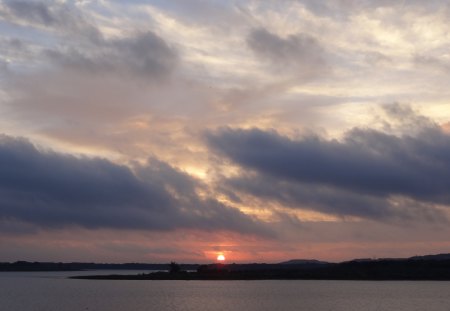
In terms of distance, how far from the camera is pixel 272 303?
107m

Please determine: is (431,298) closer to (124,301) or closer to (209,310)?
(209,310)

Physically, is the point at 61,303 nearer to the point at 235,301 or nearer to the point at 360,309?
the point at 235,301

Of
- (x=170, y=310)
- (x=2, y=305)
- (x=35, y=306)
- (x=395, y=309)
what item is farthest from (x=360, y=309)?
(x=2, y=305)

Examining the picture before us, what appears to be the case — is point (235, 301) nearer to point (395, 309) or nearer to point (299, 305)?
point (299, 305)

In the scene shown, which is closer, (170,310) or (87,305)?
(170,310)

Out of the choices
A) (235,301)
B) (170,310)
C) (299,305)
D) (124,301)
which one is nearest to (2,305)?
(124,301)

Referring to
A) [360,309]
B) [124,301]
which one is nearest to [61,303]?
[124,301]

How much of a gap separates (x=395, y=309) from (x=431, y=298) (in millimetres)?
28269

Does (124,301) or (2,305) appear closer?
(2,305)

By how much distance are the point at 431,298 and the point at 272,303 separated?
3370 centimetres

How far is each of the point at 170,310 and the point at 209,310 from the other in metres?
5.77

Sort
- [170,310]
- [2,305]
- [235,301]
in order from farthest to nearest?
[235,301]
[2,305]
[170,310]

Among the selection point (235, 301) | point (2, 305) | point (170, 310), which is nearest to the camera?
point (170, 310)

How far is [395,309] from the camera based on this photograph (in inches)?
3745
